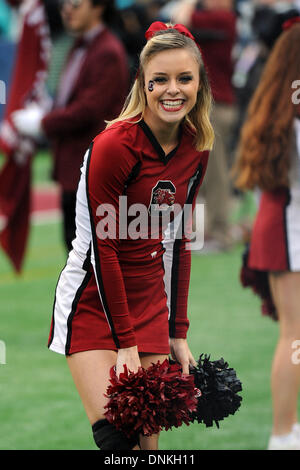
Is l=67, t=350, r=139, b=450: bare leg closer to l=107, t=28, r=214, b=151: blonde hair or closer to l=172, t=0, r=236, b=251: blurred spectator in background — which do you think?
l=107, t=28, r=214, b=151: blonde hair

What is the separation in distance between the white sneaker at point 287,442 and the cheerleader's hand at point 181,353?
0.93 metres

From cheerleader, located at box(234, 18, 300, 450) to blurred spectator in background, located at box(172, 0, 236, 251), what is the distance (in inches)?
194

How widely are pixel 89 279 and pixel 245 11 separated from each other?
9233 millimetres

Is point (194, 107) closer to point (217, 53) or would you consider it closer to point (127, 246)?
point (127, 246)

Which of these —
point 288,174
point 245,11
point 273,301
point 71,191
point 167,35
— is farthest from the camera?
point 245,11

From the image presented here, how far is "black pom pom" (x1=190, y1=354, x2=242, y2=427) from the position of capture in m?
3.06

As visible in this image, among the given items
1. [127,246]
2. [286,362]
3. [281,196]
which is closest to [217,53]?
[281,196]

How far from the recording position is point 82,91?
5480mm

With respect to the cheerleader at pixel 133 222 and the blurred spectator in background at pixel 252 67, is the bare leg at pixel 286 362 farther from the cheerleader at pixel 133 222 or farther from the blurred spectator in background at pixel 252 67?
the blurred spectator in background at pixel 252 67

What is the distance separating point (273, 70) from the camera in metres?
3.91

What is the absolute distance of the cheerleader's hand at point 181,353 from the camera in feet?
10.3

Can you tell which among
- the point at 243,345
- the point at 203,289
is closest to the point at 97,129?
the point at 243,345

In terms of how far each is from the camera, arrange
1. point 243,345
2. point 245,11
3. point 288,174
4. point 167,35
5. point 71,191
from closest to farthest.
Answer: point 167,35 < point 288,174 < point 71,191 < point 243,345 < point 245,11
